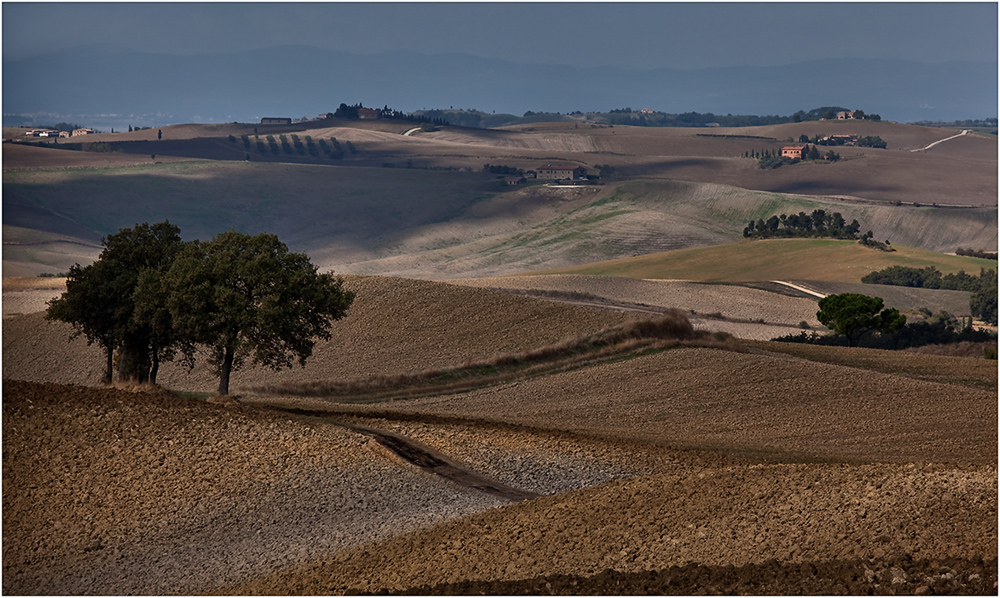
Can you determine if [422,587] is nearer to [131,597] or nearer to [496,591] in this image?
[496,591]

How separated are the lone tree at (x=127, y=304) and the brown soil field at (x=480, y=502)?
752 cm

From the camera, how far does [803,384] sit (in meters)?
39.9

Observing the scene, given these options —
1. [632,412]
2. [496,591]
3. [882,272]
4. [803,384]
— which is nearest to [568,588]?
[496,591]

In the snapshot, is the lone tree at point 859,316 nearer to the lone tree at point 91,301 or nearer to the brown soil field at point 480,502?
the brown soil field at point 480,502

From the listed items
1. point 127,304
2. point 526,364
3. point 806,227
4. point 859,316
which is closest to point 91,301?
point 127,304

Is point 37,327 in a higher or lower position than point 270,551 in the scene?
lower

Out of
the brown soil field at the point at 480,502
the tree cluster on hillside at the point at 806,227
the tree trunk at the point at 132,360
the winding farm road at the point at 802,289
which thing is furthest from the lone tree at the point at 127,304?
the tree cluster on hillside at the point at 806,227

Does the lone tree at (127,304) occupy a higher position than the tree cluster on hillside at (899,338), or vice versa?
the lone tree at (127,304)

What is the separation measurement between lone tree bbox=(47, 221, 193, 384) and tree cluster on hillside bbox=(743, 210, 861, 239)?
13348cm

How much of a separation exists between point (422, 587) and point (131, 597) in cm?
478

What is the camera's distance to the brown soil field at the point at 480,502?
13969 mm

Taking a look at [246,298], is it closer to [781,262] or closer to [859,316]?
[859,316]

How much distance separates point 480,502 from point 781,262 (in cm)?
12220

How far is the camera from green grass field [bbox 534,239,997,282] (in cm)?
12812
